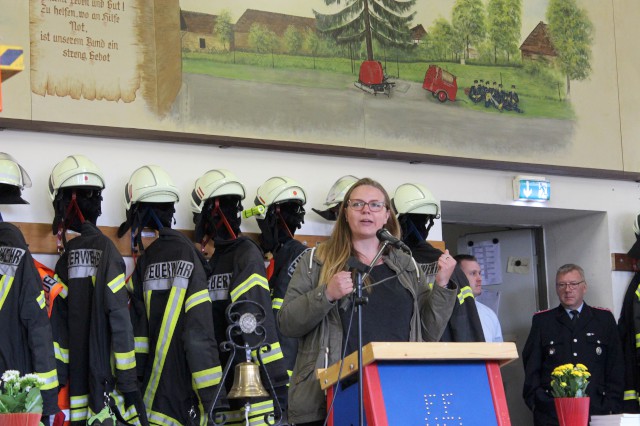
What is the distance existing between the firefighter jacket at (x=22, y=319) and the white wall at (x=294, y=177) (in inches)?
23.6

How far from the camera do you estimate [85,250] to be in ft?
19.4

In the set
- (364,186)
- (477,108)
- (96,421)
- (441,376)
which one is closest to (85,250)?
(96,421)

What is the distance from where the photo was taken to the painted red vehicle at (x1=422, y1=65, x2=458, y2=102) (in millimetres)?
7897

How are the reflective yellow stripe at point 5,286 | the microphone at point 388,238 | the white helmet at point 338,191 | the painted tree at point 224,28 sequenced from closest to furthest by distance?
the microphone at point 388,238, the reflective yellow stripe at point 5,286, the white helmet at point 338,191, the painted tree at point 224,28

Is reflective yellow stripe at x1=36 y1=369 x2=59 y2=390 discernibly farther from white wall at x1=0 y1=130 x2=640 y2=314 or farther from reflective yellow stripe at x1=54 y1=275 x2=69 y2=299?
white wall at x1=0 y1=130 x2=640 y2=314

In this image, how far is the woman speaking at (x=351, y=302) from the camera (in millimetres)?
3980

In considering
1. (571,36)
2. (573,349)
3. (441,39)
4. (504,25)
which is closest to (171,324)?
(573,349)

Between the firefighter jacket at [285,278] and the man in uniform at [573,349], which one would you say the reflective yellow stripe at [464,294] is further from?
the man in uniform at [573,349]

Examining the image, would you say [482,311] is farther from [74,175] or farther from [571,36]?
[74,175]

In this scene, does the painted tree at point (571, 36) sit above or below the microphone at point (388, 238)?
above

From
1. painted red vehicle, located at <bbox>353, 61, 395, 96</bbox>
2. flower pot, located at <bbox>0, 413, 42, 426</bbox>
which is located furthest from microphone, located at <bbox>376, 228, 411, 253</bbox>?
painted red vehicle, located at <bbox>353, 61, 395, 96</bbox>

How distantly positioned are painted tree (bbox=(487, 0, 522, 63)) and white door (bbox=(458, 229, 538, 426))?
1634mm

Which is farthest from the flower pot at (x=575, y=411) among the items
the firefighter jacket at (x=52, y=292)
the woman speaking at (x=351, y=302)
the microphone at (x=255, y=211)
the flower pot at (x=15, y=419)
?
the flower pot at (x=15, y=419)

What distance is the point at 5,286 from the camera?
5.58m
